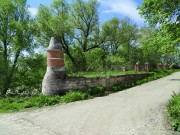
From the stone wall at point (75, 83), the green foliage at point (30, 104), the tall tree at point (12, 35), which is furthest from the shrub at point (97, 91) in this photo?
the tall tree at point (12, 35)

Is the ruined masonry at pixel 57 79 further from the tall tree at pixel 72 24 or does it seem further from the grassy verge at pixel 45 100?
the tall tree at pixel 72 24

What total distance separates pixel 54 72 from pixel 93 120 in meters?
5.75

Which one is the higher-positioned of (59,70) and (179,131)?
(59,70)

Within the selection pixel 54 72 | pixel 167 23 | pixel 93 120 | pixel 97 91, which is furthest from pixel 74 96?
pixel 167 23

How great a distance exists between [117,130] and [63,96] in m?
6.19

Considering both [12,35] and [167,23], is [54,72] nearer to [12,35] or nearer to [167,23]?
[167,23]

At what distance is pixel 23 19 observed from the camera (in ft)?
76.8

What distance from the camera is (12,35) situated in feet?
73.5

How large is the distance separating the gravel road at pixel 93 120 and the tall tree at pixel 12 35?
11.7 metres

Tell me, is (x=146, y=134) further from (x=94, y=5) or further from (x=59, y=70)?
(x=94, y=5)

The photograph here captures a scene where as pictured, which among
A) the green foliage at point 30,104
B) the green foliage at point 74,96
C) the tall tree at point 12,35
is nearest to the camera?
the green foliage at point 30,104

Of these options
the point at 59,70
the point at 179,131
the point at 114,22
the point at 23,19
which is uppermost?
the point at 114,22

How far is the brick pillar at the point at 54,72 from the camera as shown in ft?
45.3

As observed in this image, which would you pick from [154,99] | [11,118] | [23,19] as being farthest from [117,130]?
[23,19]
